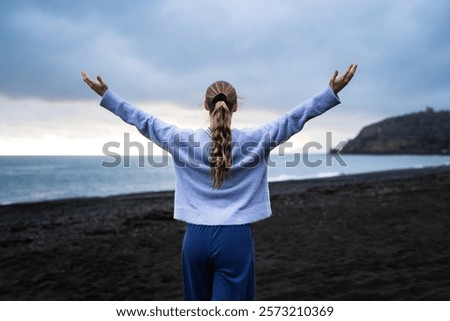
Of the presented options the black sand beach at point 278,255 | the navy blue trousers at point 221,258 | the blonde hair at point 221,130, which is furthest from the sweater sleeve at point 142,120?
the black sand beach at point 278,255

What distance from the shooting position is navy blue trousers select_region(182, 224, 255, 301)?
2031 mm

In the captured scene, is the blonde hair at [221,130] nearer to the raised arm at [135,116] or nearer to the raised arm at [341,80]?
the raised arm at [135,116]

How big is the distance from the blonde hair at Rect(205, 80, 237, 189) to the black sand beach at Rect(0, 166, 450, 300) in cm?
307

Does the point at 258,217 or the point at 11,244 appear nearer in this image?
the point at 258,217

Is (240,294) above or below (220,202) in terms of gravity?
below

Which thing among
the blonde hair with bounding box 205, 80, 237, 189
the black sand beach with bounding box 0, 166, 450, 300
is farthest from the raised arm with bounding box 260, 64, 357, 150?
the black sand beach with bounding box 0, 166, 450, 300

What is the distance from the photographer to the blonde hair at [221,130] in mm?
2037

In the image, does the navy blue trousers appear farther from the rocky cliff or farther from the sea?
the rocky cliff

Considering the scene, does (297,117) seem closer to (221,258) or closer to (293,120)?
(293,120)

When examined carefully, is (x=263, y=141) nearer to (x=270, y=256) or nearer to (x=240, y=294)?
(x=240, y=294)
